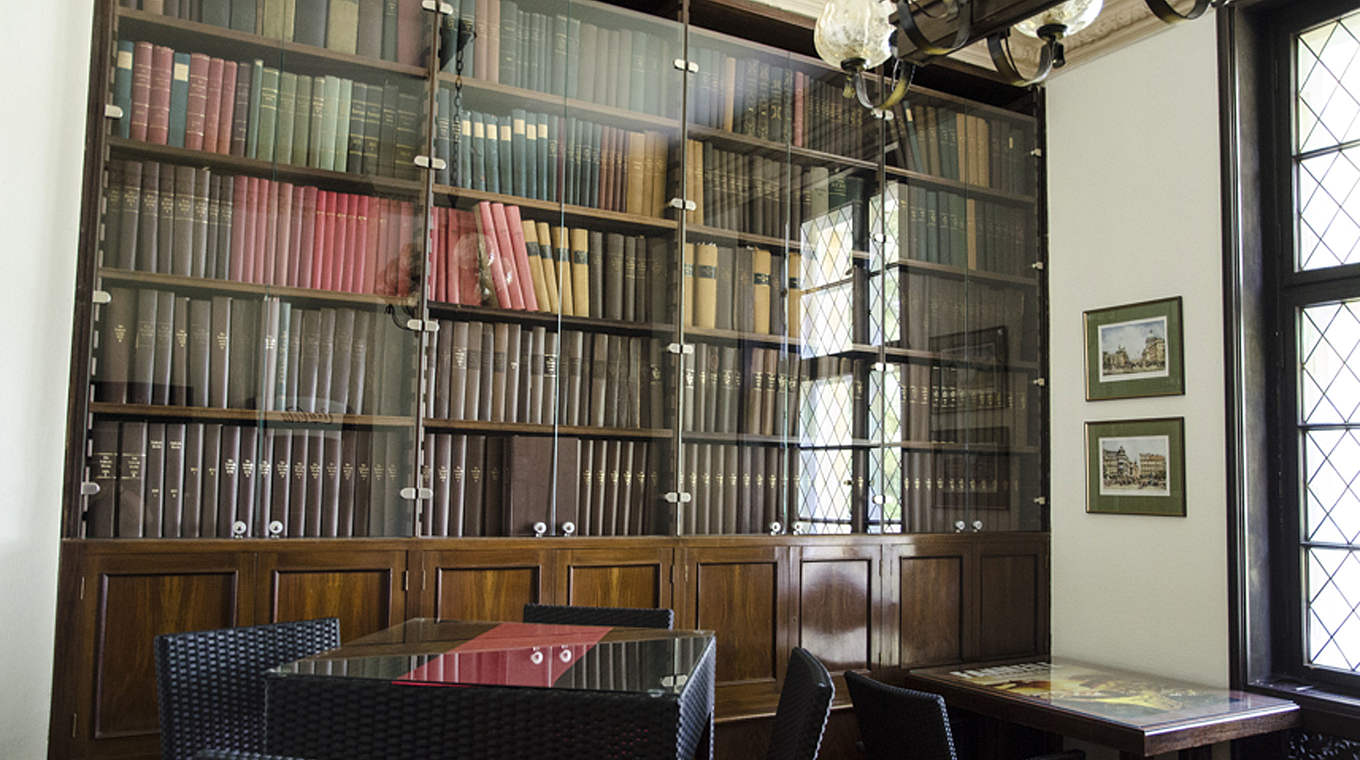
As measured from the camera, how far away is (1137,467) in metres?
4.07

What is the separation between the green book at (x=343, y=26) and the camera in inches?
124

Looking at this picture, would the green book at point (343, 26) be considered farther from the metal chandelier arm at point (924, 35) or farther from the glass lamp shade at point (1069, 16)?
the glass lamp shade at point (1069, 16)

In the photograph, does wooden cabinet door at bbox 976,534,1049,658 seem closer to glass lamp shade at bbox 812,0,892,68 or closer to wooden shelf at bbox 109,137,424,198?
glass lamp shade at bbox 812,0,892,68

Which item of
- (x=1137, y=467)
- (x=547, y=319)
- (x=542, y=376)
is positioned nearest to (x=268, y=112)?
(x=547, y=319)

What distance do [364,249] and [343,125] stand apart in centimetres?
40

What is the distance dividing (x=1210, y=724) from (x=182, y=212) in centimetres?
355

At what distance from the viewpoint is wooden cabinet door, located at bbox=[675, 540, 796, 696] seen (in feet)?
11.7

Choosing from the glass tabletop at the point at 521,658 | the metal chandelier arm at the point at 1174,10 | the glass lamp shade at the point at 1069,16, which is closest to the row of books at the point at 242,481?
the glass tabletop at the point at 521,658

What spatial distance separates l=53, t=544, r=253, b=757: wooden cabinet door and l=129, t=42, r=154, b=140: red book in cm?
123

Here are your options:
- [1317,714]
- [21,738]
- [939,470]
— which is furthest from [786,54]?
[21,738]

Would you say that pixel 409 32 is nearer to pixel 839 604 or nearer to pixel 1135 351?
pixel 839 604

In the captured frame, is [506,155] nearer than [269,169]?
No

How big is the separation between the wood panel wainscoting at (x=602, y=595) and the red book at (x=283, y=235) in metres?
0.82

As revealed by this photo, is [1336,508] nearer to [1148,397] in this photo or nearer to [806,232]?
[1148,397]
